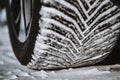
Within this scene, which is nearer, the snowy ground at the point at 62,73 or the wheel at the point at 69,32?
the wheel at the point at 69,32

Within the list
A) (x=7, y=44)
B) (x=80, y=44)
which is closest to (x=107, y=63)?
(x=80, y=44)

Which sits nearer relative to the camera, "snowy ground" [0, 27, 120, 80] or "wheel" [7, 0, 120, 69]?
"wheel" [7, 0, 120, 69]

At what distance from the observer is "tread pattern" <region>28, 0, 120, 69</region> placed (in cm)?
124

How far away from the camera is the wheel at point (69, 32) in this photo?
4.07 ft

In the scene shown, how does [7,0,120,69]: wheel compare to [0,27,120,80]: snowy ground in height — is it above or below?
above

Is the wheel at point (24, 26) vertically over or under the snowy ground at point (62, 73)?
over

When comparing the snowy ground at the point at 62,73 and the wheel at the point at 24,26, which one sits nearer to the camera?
the wheel at the point at 24,26

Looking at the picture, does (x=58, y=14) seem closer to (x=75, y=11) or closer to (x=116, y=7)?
(x=75, y=11)

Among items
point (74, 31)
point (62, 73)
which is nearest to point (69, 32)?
point (74, 31)

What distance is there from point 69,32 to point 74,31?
0.07 ft

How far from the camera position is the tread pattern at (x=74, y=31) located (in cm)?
124

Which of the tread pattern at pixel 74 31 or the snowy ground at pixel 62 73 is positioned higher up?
the tread pattern at pixel 74 31

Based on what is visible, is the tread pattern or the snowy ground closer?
the tread pattern

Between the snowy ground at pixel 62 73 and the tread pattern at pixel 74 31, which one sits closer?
the tread pattern at pixel 74 31
